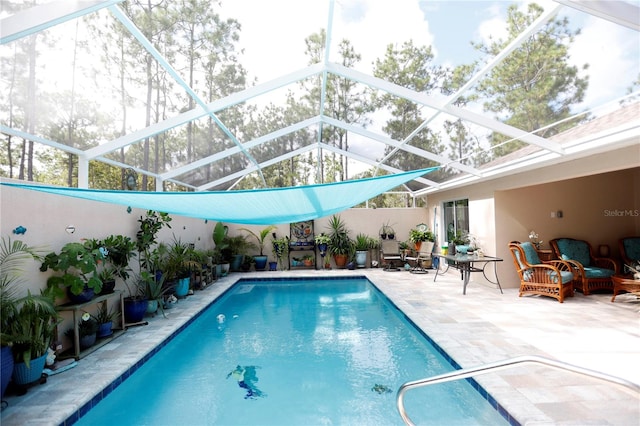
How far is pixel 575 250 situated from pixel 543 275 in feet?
5.03

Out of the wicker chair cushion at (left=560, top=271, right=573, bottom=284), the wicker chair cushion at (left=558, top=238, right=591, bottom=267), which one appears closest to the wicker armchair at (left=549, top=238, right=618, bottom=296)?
the wicker chair cushion at (left=558, top=238, right=591, bottom=267)

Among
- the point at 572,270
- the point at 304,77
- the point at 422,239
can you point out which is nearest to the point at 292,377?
the point at 304,77

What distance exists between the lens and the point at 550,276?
261 inches

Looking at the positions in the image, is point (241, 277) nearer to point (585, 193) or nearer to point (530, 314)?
point (530, 314)

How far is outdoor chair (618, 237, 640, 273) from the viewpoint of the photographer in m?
7.41

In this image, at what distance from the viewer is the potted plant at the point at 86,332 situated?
14.6 feet

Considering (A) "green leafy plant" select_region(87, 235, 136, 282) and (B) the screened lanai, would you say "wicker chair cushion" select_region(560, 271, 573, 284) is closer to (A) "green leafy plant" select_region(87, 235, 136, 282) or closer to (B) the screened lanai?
(B) the screened lanai

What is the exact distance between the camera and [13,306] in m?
3.28

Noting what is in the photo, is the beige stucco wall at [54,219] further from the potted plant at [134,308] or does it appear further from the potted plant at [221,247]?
the potted plant at [221,247]

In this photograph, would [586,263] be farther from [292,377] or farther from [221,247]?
[221,247]

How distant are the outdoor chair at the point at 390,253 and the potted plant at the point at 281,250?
11.0 ft

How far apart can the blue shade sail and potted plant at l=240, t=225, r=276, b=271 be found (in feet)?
22.7

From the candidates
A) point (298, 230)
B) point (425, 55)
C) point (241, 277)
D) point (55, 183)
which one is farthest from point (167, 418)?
point (298, 230)

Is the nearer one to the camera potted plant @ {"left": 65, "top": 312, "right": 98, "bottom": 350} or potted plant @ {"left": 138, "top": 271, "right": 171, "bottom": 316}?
potted plant @ {"left": 65, "top": 312, "right": 98, "bottom": 350}
